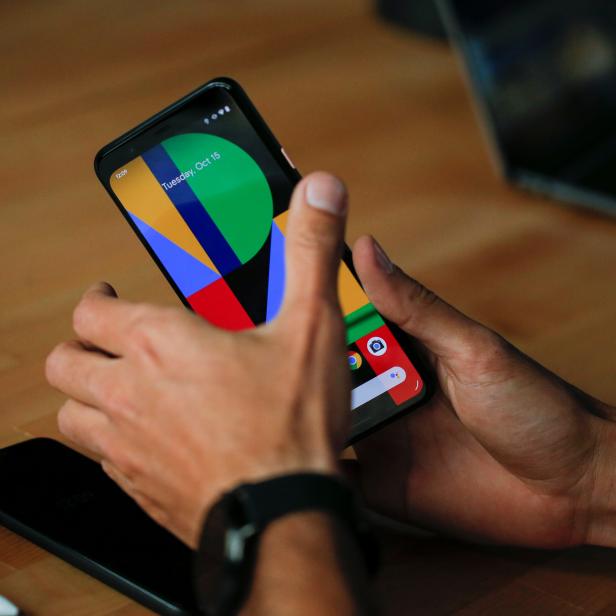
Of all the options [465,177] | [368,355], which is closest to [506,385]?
[368,355]

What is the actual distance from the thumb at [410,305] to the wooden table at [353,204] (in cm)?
15

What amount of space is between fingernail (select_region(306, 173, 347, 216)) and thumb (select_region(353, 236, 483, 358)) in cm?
10

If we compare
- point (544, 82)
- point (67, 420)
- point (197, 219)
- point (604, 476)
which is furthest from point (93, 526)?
point (544, 82)

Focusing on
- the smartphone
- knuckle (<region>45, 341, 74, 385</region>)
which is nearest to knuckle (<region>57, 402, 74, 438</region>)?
knuckle (<region>45, 341, 74, 385</region>)

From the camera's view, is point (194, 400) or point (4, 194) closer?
point (194, 400)

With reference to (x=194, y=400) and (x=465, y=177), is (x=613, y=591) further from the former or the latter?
(x=465, y=177)

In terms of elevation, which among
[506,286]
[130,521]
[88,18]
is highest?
[88,18]

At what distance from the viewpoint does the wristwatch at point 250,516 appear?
459 mm

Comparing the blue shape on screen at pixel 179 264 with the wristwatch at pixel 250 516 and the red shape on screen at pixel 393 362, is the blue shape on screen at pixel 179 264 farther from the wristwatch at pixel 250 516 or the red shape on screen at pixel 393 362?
the wristwatch at pixel 250 516

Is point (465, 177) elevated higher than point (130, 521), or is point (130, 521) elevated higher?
point (130, 521)

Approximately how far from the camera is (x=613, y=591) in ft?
2.23

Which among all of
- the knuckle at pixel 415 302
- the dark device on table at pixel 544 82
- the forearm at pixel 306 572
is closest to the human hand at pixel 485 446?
the knuckle at pixel 415 302

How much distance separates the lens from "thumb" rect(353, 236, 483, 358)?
25.1 inches

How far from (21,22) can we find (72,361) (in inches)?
45.8
